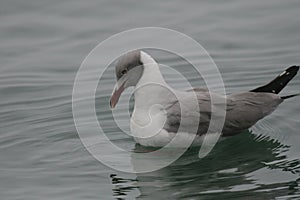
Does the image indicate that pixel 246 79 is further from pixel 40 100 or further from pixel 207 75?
pixel 40 100

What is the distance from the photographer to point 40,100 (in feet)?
38.3

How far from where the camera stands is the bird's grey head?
30.9 ft

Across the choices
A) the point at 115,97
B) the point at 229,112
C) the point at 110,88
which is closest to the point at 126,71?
the point at 115,97

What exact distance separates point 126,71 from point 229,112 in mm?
1200

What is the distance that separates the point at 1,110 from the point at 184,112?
2962 millimetres

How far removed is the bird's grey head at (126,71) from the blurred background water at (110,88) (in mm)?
664

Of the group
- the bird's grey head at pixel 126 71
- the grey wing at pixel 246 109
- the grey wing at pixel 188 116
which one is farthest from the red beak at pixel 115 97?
the grey wing at pixel 246 109

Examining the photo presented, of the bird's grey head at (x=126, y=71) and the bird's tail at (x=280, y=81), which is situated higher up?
the bird's grey head at (x=126, y=71)

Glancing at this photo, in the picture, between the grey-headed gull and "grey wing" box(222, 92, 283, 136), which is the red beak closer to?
the grey-headed gull

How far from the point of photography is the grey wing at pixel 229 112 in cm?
935

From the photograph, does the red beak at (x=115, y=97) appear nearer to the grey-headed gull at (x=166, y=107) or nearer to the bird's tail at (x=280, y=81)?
the grey-headed gull at (x=166, y=107)

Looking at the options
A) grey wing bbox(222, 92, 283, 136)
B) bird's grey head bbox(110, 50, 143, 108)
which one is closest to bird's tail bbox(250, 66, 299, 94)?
grey wing bbox(222, 92, 283, 136)

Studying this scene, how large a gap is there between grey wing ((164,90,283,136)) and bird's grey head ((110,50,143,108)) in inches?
19.7

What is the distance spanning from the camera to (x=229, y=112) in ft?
31.6
